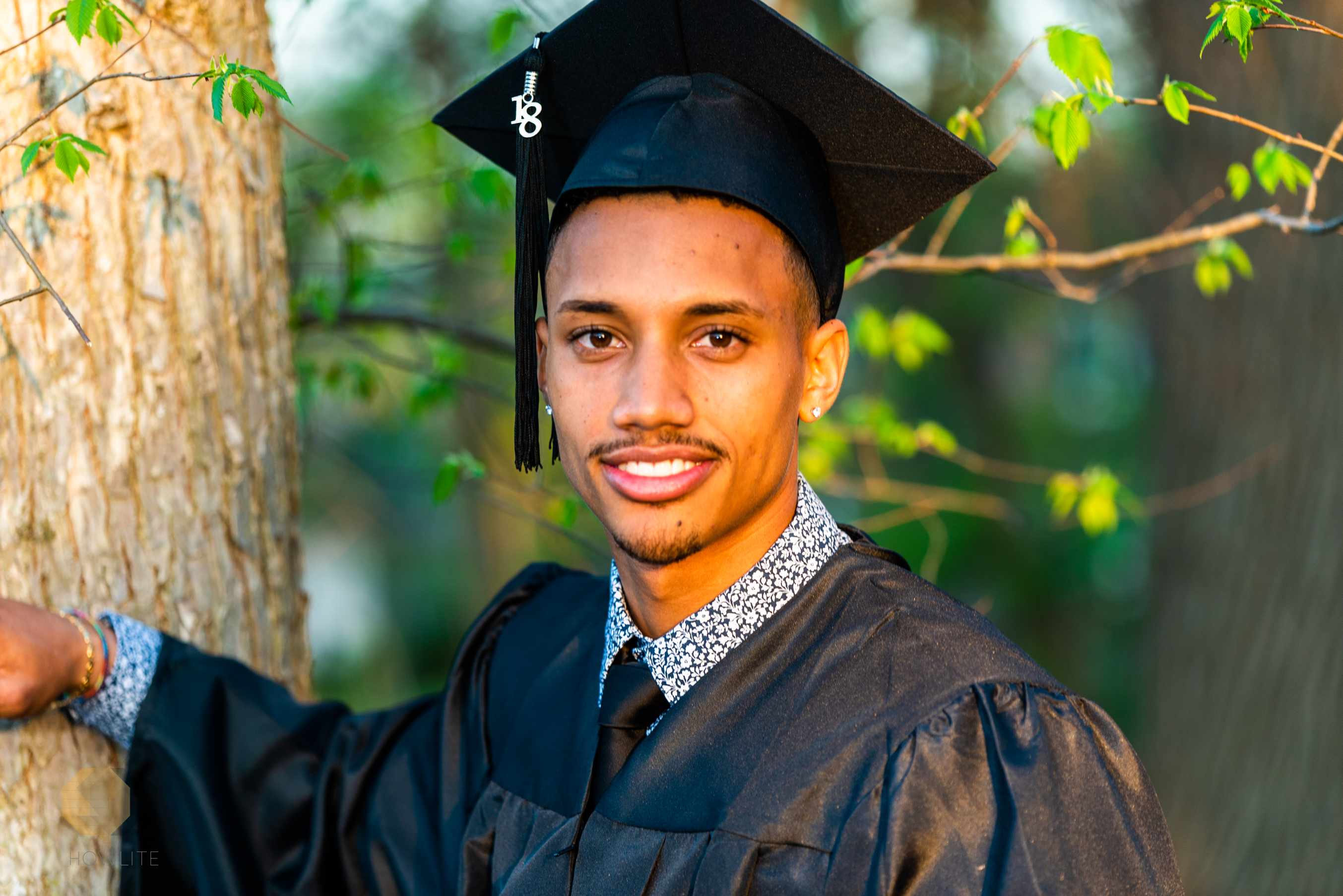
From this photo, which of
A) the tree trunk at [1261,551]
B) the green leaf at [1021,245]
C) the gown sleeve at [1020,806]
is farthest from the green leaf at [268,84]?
the tree trunk at [1261,551]

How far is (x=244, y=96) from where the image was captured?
5.76 ft

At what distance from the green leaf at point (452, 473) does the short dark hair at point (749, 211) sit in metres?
0.86

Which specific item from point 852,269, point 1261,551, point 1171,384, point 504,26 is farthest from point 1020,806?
point 1171,384

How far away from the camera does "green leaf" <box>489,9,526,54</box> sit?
2850 mm

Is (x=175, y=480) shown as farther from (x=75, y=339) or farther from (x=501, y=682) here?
(x=501, y=682)

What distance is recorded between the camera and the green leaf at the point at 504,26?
2850 mm

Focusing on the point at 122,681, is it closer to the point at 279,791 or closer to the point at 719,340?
the point at 279,791

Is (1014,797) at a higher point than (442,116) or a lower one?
lower

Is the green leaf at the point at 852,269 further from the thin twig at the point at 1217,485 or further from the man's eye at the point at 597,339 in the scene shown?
the thin twig at the point at 1217,485

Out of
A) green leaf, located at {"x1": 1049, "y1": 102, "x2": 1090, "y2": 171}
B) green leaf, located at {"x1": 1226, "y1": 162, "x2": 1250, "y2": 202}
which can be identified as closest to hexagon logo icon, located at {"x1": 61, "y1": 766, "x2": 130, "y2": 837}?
green leaf, located at {"x1": 1049, "y1": 102, "x2": 1090, "y2": 171}

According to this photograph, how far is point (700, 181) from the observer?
178 cm

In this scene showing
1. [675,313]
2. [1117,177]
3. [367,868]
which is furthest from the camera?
[1117,177]

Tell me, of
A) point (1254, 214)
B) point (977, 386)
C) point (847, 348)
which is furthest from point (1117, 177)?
point (847, 348)

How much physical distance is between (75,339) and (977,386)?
36.1 ft
